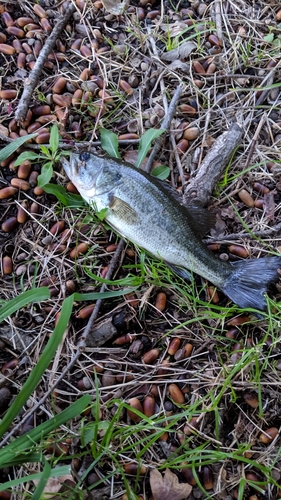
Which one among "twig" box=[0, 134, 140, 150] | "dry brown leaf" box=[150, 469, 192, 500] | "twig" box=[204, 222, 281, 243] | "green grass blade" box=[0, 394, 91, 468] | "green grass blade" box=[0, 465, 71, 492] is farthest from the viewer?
"twig" box=[0, 134, 140, 150]

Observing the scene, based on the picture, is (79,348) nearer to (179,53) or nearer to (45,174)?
(45,174)

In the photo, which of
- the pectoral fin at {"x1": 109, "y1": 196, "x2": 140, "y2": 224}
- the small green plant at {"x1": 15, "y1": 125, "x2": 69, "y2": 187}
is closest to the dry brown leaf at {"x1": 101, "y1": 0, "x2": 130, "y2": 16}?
the small green plant at {"x1": 15, "y1": 125, "x2": 69, "y2": 187}

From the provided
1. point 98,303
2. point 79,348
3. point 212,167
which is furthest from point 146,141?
point 79,348

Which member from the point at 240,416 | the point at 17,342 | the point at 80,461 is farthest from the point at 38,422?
the point at 240,416

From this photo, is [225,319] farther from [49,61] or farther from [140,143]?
[49,61]

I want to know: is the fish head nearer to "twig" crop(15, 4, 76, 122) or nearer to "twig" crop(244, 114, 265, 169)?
"twig" crop(15, 4, 76, 122)

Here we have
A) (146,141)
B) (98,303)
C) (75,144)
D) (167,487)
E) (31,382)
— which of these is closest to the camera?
(31,382)
